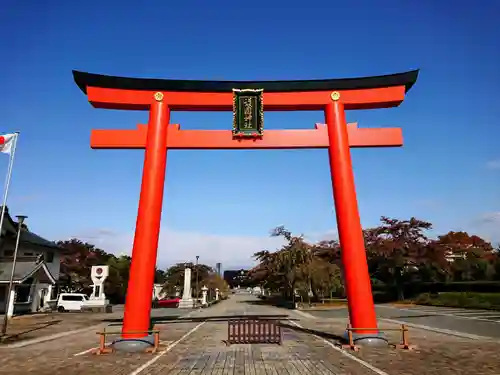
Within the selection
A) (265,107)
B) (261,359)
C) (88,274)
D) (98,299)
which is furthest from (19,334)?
(88,274)

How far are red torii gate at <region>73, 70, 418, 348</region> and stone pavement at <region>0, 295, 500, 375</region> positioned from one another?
3.77 meters

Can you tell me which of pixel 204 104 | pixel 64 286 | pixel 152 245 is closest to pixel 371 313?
pixel 152 245

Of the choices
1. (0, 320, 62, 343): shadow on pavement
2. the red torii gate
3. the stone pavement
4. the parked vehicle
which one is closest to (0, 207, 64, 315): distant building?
the parked vehicle

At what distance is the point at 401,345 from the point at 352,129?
25.3ft

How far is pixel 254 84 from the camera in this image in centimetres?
1373

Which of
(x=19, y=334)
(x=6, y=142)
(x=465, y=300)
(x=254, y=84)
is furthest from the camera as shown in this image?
(x=465, y=300)

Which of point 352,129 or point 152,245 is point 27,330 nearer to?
point 152,245

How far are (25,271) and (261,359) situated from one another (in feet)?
76.2

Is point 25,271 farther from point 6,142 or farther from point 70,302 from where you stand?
point 6,142

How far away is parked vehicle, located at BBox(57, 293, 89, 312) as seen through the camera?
31.1 metres

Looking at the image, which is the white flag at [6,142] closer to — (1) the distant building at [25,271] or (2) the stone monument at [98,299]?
(1) the distant building at [25,271]

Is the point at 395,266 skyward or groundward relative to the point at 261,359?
skyward

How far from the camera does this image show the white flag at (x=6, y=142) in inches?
603

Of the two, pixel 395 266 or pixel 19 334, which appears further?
pixel 395 266
